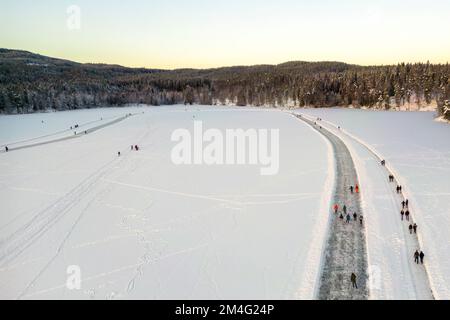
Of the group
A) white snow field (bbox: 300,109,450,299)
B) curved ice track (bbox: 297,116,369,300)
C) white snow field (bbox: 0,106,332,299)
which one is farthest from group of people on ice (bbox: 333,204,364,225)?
white snow field (bbox: 0,106,332,299)

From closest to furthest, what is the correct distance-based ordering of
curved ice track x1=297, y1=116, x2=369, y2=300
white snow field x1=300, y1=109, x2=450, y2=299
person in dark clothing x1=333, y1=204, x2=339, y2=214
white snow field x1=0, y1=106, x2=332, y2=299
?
curved ice track x1=297, y1=116, x2=369, y2=300, white snow field x1=300, y1=109, x2=450, y2=299, white snow field x1=0, y1=106, x2=332, y2=299, person in dark clothing x1=333, y1=204, x2=339, y2=214

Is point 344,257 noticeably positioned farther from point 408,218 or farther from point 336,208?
point 408,218

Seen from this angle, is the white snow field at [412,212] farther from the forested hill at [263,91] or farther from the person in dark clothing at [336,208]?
the forested hill at [263,91]

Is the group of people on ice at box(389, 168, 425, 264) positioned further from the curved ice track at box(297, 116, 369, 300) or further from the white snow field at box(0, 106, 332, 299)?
the white snow field at box(0, 106, 332, 299)

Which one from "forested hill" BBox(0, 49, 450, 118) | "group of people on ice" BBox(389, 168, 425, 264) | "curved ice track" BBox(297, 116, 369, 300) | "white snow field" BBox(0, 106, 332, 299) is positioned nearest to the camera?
"curved ice track" BBox(297, 116, 369, 300)

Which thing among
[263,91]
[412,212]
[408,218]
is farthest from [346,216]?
[263,91]
